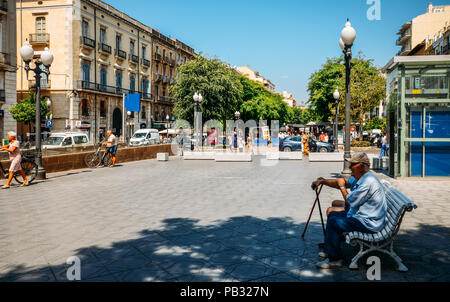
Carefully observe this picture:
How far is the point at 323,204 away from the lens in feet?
25.6

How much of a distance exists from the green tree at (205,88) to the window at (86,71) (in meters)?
10.5

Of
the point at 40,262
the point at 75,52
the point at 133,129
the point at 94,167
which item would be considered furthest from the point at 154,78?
the point at 40,262

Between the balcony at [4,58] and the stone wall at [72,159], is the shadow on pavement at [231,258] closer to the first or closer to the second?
the stone wall at [72,159]

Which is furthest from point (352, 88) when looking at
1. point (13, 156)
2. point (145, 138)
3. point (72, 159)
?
point (13, 156)

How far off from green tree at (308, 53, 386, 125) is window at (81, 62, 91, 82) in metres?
25.9

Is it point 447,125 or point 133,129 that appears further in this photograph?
point 133,129

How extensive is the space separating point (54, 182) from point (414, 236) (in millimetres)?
10059

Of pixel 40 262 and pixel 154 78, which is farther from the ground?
pixel 154 78

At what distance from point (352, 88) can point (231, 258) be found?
3470cm

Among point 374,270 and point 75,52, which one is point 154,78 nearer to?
point 75,52

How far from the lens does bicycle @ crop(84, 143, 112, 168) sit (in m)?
16.0

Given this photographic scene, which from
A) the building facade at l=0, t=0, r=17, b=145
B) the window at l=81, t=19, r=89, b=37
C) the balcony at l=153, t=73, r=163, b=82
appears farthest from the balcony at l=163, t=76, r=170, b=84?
the building facade at l=0, t=0, r=17, b=145

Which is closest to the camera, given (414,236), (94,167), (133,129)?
(414,236)
